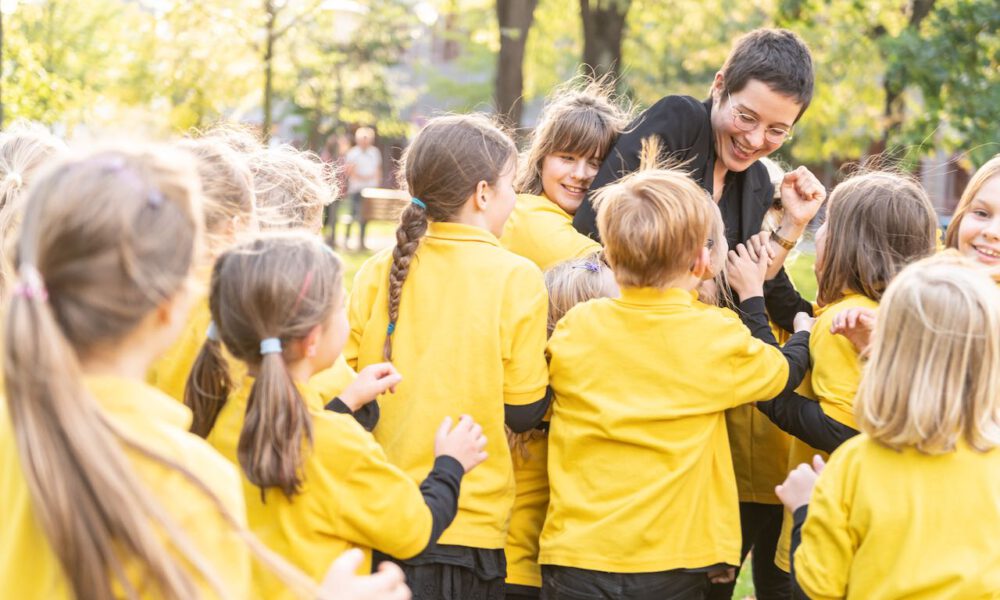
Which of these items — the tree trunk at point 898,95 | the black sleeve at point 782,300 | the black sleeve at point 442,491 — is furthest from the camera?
the tree trunk at point 898,95

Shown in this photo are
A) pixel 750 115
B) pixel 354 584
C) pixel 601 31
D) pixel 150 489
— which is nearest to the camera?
pixel 150 489

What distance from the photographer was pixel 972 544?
2490 mm

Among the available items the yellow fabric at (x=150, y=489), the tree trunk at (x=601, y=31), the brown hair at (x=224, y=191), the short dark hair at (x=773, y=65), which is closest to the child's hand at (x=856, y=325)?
the short dark hair at (x=773, y=65)

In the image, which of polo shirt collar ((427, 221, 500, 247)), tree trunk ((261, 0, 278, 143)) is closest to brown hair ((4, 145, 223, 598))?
polo shirt collar ((427, 221, 500, 247))

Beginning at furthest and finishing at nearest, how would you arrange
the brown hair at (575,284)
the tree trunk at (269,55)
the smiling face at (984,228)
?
the tree trunk at (269,55) < the smiling face at (984,228) < the brown hair at (575,284)

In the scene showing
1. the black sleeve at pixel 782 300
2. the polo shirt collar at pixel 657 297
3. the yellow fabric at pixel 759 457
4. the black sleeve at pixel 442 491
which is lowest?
the yellow fabric at pixel 759 457

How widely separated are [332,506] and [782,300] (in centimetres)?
201

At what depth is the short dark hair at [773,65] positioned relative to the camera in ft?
12.2

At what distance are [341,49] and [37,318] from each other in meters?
27.6

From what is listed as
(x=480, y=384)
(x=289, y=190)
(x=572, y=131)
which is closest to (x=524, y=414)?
(x=480, y=384)

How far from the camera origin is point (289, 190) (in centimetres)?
371

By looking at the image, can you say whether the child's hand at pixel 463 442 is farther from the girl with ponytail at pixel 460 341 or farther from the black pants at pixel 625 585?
the black pants at pixel 625 585

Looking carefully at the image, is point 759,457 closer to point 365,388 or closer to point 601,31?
point 365,388

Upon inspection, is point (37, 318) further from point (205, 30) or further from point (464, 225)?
Result: point (205, 30)
